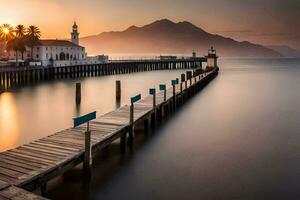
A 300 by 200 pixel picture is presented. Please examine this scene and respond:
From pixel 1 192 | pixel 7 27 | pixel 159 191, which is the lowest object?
pixel 159 191

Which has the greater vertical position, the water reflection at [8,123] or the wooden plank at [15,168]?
the wooden plank at [15,168]

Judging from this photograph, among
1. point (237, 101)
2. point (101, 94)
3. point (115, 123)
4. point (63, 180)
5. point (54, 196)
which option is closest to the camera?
point (54, 196)

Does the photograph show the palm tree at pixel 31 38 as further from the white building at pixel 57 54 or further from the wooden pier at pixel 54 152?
the wooden pier at pixel 54 152

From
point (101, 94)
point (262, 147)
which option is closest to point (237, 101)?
point (101, 94)

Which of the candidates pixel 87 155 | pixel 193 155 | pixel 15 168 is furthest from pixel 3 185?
pixel 193 155

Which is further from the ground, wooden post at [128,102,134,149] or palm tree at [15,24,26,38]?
palm tree at [15,24,26,38]

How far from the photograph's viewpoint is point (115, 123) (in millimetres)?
16266

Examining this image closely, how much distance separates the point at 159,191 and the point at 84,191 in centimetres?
265

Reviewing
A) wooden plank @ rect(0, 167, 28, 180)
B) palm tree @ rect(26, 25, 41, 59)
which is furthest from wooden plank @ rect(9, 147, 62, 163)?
palm tree @ rect(26, 25, 41, 59)

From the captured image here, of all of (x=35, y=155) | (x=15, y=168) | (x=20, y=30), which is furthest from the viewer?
(x=20, y=30)

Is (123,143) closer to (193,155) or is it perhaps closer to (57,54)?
(193,155)

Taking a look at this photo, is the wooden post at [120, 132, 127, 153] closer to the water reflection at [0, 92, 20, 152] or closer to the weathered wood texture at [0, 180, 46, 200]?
the water reflection at [0, 92, 20, 152]

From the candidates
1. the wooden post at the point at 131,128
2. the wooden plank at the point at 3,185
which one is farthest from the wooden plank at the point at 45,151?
the wooden post at the point at 131,128

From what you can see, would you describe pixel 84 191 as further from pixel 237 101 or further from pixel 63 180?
pixel 237 101
